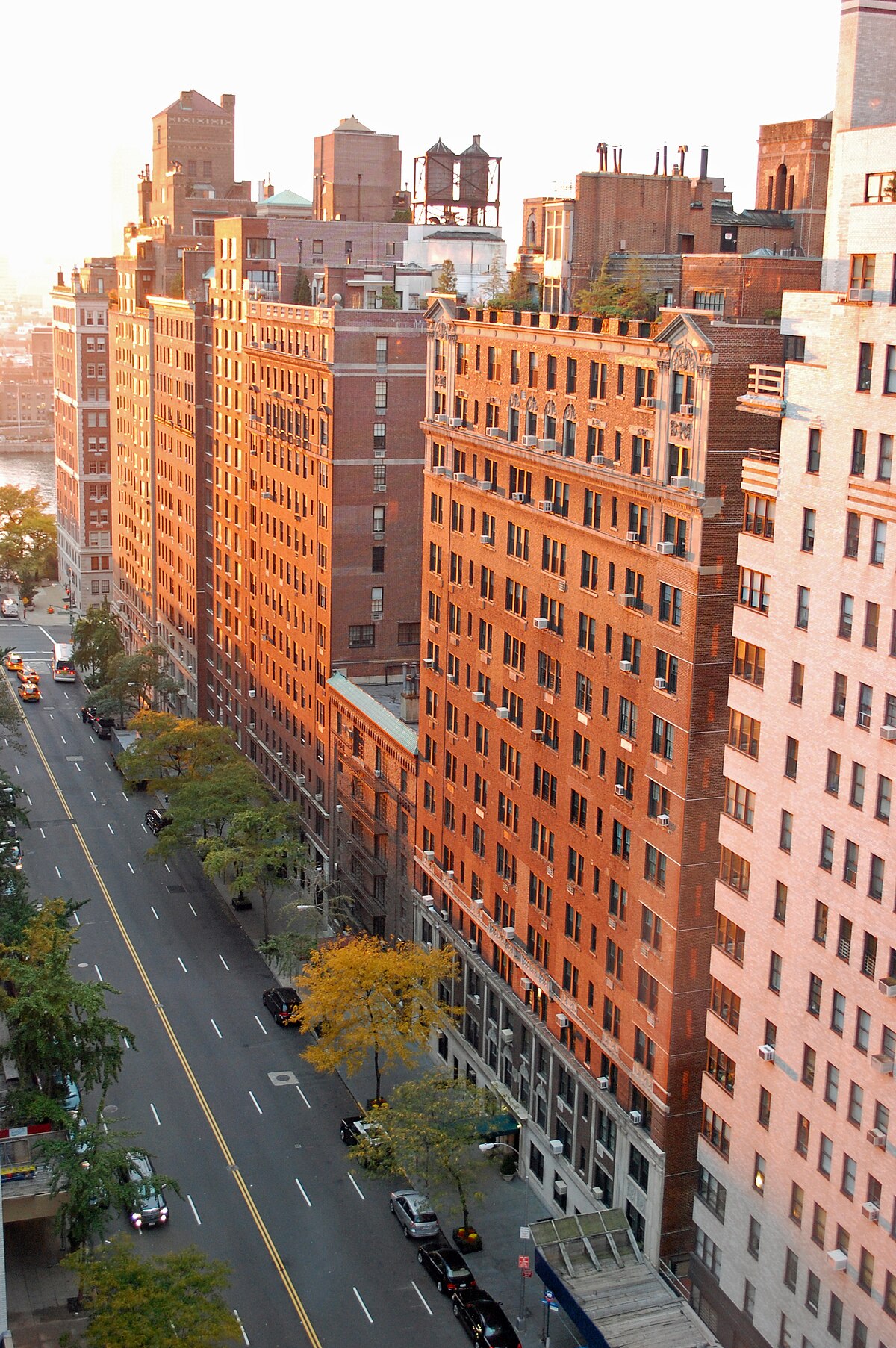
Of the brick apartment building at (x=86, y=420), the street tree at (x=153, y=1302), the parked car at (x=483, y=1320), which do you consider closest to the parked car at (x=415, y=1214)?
the parked car at (x=483, y=1320)

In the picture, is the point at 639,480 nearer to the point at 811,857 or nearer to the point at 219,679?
the point at 811,857

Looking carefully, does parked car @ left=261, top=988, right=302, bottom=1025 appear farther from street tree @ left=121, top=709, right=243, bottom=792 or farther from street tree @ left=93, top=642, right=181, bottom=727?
street tree @ left=93, top=642, right=181, bottom=727

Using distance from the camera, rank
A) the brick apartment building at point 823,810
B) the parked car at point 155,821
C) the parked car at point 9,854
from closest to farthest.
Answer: the brick apartment building at point 823,810
the parked car at point 9,854
the parked car at point 155,821

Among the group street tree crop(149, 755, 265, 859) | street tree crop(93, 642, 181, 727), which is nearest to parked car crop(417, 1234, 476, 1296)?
street tree crop(149, 755, 265, 859)

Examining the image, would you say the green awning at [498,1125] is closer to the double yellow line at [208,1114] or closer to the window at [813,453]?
the double yellow line at [208,1114]

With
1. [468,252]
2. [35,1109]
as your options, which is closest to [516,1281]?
[35,1109]
